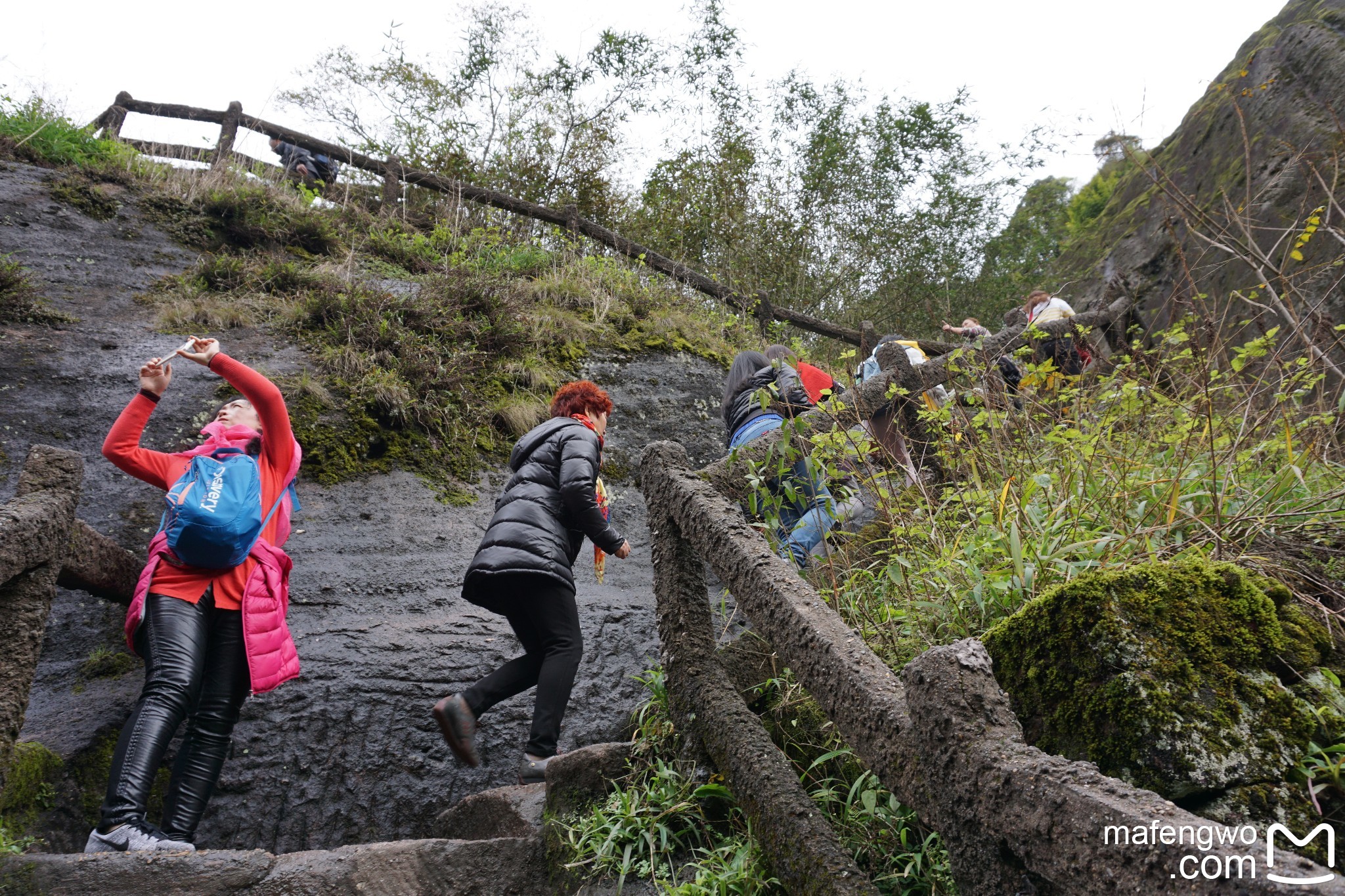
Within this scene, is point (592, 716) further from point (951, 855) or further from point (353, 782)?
point (951, 855)

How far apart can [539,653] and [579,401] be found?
1.40 metres

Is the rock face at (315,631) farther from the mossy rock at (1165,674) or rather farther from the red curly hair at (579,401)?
the mossy rock at (1165,674)

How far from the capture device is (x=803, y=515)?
3.70 m

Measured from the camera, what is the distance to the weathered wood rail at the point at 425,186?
11.2 m

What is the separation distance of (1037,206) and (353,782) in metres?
18.3

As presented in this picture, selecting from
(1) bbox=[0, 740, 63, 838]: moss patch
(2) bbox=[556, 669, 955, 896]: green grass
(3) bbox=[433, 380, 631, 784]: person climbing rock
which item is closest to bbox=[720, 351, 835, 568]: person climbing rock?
(2) bbox=[556, 669, 955, 896]: green grass

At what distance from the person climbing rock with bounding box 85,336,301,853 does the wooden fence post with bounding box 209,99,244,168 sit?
29.3 feet

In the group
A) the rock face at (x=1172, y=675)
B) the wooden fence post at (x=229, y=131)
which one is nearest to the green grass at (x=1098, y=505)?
the rock face at (x=1172, y=675)

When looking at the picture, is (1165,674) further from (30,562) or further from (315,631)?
(315,631)

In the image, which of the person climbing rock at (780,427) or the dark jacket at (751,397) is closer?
the person climbing rock at (780,427)

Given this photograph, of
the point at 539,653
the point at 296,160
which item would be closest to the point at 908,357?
the point at 539,653

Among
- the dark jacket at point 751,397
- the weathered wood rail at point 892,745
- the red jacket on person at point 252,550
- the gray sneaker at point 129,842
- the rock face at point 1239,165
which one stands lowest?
the gray sneaker at point 129,842

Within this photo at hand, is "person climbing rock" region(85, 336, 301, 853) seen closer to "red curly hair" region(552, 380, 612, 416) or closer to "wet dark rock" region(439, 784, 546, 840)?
"wet dark rock" region(439, 784, 546, 840)

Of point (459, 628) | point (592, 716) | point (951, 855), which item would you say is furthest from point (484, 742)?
point (951, 855)
